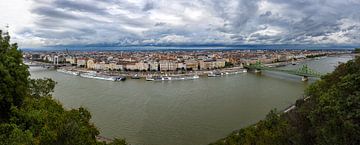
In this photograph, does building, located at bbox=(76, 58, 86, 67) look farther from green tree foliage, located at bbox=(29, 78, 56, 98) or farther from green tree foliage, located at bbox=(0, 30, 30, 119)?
green tree foliage, located at bbox=(0, 30, 30, 119)

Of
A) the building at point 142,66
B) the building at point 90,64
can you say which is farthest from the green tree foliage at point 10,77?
the building at point 90,64

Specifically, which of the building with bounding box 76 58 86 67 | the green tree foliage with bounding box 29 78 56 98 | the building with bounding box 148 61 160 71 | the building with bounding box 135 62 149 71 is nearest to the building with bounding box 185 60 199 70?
the building with bounding box 148 61 160 71

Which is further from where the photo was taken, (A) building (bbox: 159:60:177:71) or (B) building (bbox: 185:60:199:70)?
(B) building (bbox: 185:60:199:70)

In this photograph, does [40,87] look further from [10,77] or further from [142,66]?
[142,66]

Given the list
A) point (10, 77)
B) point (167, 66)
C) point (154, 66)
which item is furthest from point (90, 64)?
point (10, 77)

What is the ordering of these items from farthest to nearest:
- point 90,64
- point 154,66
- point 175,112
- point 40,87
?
point 90,64 < point 154,66 < point 175,112 < point 40,87

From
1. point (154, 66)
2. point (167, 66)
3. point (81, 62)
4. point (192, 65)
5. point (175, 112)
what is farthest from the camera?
point (81, 62)

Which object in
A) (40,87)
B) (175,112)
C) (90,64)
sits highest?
(40,87)

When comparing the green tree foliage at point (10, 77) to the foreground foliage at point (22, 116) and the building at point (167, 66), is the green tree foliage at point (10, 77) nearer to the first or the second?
the foreground foliage at point (22, 116)

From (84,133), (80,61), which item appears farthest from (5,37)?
(80,61)

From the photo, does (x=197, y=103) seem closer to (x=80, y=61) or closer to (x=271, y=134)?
(x=271, y=134)
